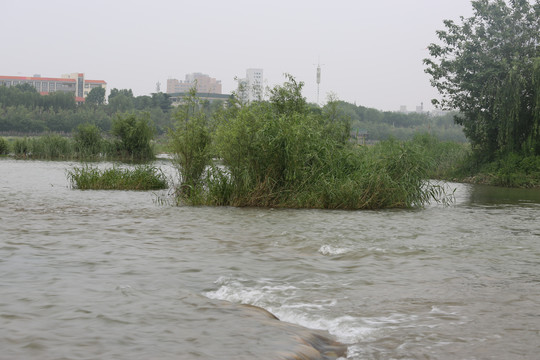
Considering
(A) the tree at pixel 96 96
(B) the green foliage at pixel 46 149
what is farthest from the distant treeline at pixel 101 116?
(B) the green foliage at pixel 46 149

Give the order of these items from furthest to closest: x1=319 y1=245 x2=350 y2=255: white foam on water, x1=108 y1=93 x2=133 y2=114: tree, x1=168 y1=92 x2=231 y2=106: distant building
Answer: x1=108 y1=93 x2=133 y2=114: tree → x1=168 y1=92 x2=231 y2=106: distant building → x1=319 y1=245 x2=350 y2=255: white foam on water

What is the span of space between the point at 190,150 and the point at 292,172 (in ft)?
10.5

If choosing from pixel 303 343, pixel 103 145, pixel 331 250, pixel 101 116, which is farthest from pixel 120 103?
pixel 303 343

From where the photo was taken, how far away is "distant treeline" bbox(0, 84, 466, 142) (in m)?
88.6

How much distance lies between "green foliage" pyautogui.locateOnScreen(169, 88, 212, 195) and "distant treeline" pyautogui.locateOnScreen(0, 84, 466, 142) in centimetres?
6652

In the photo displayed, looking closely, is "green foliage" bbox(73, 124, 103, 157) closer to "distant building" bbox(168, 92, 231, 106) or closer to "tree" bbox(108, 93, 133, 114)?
"distant building" bbox(168, 92, 231, 106)

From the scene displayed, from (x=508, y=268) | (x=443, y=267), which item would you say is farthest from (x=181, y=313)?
(x=508, y=268)

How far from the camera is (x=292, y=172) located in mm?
14578

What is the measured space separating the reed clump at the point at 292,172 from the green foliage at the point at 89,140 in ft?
80.3

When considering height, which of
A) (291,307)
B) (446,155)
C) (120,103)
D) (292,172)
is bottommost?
(291,307)

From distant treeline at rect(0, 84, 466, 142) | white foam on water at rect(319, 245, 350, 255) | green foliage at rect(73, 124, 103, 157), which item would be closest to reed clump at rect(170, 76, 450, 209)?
white foam on water at rect(319, 245, 350, 255)

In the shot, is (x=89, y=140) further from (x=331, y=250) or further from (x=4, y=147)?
(x=331, y=250)

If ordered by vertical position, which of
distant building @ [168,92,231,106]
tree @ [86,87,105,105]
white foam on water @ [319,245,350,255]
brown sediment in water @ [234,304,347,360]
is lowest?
brown sediment in water @ [234,304,347,360]

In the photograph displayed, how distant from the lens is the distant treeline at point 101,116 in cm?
8856
